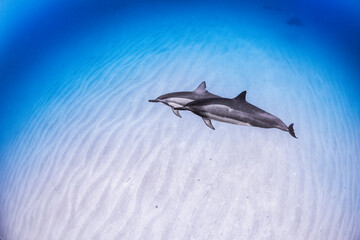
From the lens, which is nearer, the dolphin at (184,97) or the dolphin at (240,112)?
the dolphin at (240,112)

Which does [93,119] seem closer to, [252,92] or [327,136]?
A: [252,92]

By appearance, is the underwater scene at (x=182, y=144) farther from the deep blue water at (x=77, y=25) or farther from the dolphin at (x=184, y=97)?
the deep blue water at (x=77, y=25)

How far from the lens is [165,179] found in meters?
2.91

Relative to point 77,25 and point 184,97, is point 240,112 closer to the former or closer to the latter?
point 184,97

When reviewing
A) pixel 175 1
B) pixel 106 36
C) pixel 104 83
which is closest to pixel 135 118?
pixel 104 83

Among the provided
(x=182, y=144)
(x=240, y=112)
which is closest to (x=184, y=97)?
(x=240, y=112)

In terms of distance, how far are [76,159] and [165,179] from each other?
1.61m

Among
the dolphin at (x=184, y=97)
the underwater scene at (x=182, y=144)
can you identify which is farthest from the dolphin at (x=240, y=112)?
the dolphin at (x=184, y=97)

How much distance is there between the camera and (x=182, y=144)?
323cm

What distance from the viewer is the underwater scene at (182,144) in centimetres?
260

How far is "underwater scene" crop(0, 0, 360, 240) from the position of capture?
8.54 feet

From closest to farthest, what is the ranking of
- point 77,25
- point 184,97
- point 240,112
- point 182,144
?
1. point 240,112
2. point 184,97
3. point 182,144
4. point 77,25

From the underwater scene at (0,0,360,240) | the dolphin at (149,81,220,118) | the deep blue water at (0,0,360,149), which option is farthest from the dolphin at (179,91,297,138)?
the deep blue water at (0,0,360,149)

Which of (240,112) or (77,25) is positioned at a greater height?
(77,25)
